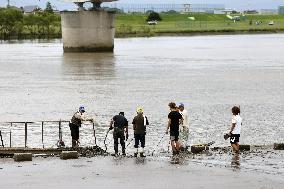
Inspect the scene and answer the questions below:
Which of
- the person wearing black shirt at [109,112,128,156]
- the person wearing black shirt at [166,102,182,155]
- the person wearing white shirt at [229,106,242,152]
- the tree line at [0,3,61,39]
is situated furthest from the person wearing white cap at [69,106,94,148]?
the tree line at [0,3,61,39]

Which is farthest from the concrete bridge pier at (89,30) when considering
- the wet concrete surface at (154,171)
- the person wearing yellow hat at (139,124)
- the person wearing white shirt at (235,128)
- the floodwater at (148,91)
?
the person wearing white shirt at (235,128)

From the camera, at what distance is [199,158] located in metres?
23.3

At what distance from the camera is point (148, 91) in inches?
2175

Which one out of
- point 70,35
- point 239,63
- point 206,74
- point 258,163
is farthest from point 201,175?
point 70,35

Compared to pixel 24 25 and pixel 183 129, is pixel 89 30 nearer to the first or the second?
pixel 24 25

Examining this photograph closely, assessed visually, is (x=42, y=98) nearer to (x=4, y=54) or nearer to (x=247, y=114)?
(x=247, y=114)

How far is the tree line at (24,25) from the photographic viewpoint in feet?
562

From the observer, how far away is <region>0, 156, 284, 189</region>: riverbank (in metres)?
19.3

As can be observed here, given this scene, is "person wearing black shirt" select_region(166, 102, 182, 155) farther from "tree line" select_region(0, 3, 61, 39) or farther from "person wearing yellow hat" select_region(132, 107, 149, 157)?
"tree line" select_region(0, 3, 61, 39)

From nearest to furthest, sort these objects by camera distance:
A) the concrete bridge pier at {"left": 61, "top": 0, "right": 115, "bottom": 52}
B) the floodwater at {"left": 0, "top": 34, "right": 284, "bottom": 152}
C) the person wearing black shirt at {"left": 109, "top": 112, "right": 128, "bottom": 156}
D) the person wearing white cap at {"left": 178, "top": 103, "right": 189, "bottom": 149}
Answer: the person wearing black shirt at {"left": 109, "top": 112, "right": 128, "bottom": 156}, the person wearing white cap at {"left": 178, "top": 103, "right": 189, "bottom": 149}, the floodwater at {"left": 0, "top": 34, "right": 284, "bottom": 152}, the concrete bridge pier at {"left": 61, "top": 0, "right": 115, "bottom": 52}

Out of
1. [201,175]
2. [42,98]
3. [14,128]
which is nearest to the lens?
[201,175]

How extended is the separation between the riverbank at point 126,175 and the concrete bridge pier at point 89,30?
278 feet

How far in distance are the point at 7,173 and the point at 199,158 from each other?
588 centimetres

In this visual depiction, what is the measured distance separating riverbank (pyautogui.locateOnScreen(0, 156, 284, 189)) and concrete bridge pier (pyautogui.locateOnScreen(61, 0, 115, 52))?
84.9 m
